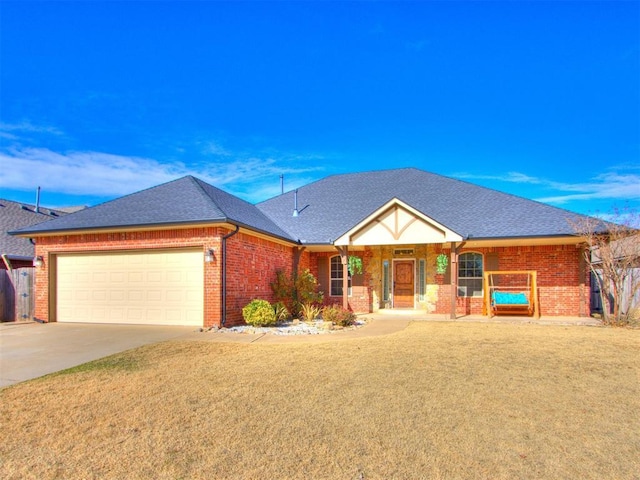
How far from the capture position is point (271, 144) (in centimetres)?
1864

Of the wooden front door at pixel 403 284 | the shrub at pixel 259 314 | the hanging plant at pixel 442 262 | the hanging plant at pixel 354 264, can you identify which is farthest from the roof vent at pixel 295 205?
the shrub at pixel 259 314

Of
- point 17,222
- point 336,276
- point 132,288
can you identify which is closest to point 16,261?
point 17,222

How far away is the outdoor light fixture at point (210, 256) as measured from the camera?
1074 centimetres

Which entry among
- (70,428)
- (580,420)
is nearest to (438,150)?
(580,420)

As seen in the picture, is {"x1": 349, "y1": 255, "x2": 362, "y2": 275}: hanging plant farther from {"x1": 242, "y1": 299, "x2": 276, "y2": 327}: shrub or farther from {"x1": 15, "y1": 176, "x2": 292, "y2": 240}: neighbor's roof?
{"x1": 242, "y1": 299, "x2": 276, "y2": 327}: shrub

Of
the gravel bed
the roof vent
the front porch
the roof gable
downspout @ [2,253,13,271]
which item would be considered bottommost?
the front porch

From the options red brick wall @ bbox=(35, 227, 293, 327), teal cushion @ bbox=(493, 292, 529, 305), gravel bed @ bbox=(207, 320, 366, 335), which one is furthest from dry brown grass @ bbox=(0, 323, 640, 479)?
teal cushion @ bbox=(493, 292, 529, 305)

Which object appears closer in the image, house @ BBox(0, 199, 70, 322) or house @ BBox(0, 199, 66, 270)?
house @ BBox(0, 199, 70, 322)

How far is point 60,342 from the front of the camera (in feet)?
29.0

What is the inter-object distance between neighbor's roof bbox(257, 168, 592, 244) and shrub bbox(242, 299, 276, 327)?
14.9 ft

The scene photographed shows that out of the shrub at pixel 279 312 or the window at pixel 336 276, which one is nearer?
the shrub at pixel 279 312

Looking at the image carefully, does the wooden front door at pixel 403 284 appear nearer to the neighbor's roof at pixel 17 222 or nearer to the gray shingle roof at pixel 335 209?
the gray shingle roof at pixel 335 209

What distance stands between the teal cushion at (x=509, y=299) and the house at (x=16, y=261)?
51.7 feet

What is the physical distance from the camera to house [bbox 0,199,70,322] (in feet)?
42.4
